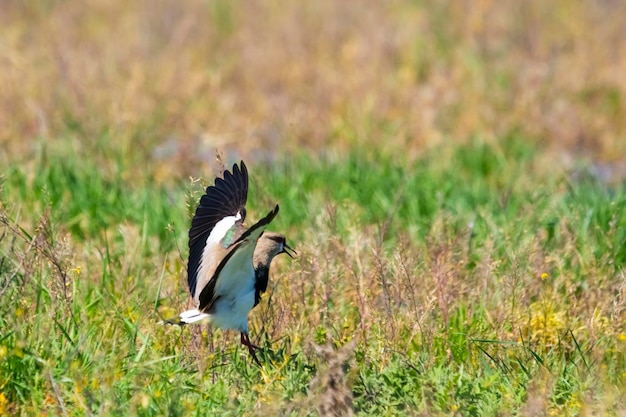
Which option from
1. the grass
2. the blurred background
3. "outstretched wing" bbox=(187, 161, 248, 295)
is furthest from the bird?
the blurred background

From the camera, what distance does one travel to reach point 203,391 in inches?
142

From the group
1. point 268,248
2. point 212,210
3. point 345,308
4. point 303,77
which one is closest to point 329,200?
point 345,308

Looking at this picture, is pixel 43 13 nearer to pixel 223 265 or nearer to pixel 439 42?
pixel 439 42

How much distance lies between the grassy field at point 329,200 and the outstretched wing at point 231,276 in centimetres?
17

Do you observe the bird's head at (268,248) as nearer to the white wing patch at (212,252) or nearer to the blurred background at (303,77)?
the white wing patch at (212,252)

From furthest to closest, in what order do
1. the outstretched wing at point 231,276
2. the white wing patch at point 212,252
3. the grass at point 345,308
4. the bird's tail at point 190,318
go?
the white wing patch at point 212,252 → the bird's tail at point 190,318 → the outstretched wing at point 231,276 → the grass at point 345,308

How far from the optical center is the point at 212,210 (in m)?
4.19

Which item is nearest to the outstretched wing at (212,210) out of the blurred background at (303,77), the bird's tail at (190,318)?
the bird's tail at (190,318)

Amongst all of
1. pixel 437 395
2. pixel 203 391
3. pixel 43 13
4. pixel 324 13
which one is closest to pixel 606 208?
pixel 437 395

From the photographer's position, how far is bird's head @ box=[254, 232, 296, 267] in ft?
14.1

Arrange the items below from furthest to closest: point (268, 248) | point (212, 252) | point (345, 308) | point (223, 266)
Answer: point (345, 308) < point (268, 248) < point (212, 252) < point (223, 266)

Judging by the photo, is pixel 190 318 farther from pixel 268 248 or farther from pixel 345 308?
pixel 345 308

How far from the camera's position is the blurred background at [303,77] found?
7.80m

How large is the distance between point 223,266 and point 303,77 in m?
5.16
